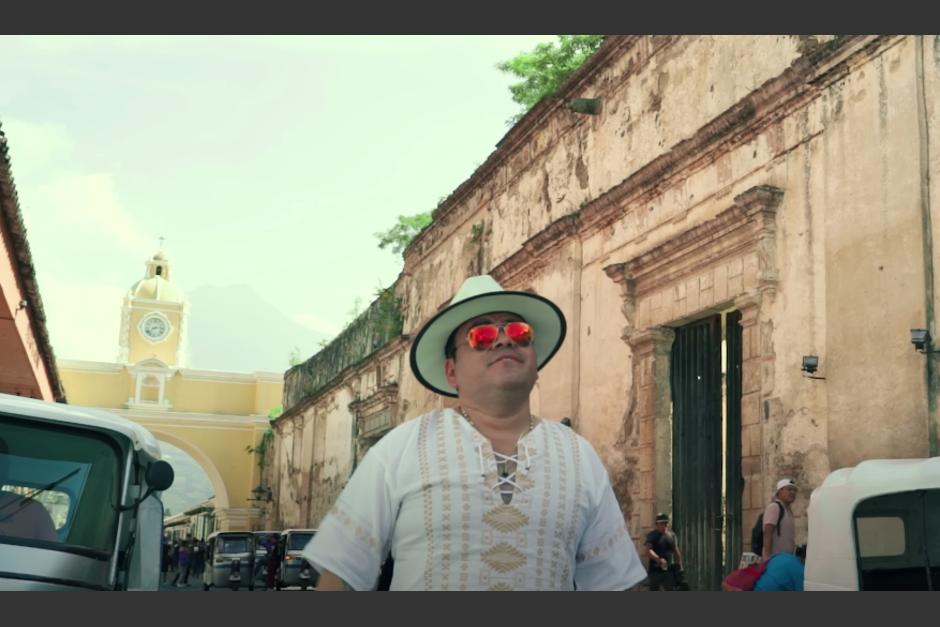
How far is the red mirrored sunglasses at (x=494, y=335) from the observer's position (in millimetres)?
3354

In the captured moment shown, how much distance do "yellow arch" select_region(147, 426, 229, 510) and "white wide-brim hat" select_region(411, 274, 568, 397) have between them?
45.6 m

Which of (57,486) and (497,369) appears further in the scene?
(57,486)

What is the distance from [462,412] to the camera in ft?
11.0

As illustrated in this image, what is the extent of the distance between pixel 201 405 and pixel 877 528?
150 ft

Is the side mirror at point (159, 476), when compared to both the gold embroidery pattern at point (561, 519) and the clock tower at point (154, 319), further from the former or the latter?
the clock tower at point (154, 319)

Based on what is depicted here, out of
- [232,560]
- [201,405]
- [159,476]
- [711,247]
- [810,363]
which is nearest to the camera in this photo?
[159,476]

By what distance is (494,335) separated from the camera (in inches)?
133

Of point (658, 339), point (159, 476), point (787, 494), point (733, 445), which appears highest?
point (658, 339)

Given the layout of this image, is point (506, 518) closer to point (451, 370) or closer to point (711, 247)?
point (451, 370)

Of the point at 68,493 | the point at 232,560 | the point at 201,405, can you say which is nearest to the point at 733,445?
the point at 68,493

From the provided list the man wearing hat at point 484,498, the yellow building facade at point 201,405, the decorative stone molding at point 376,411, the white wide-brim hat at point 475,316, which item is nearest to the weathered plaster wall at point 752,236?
the white wide-brim hat at point 475,316

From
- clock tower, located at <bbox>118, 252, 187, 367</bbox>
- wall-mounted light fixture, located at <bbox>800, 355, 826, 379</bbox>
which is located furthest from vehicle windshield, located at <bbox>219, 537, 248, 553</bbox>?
clock tower, located at <bbox>118, 252, 187, 367</bbox>

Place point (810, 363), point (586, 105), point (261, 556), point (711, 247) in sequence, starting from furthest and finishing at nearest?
1. point (261, 556)
2. point (586, 105)
3. point (711, 247)
4. point (810, 363)

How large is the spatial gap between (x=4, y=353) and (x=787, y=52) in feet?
34.4
